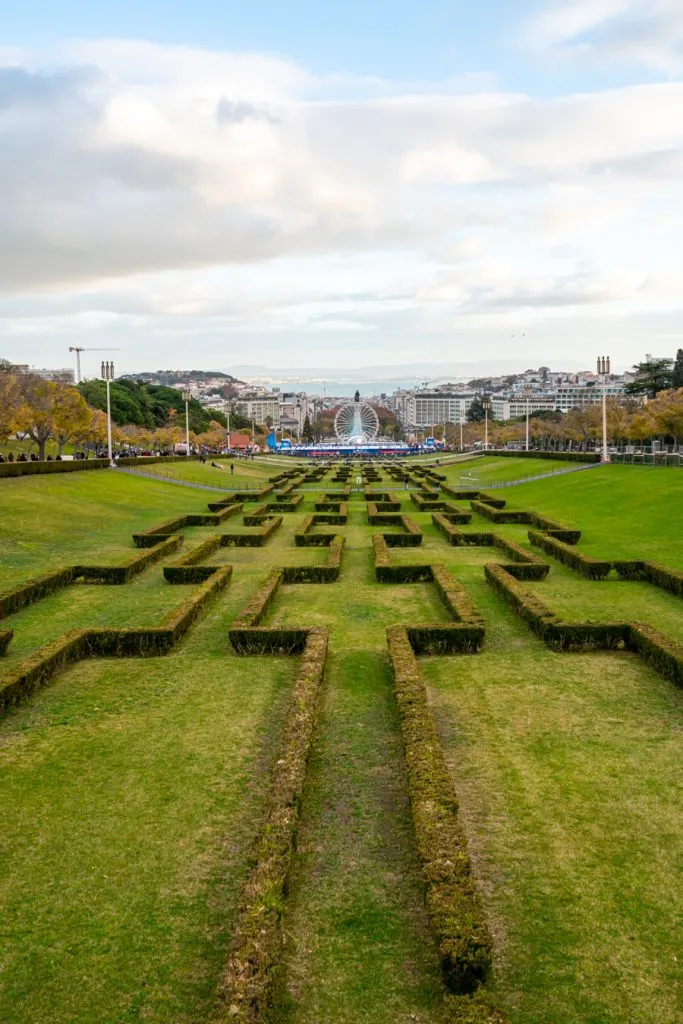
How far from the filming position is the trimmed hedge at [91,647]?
1132 centimetres

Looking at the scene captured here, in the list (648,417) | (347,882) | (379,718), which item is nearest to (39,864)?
(347,882)

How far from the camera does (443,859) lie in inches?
256

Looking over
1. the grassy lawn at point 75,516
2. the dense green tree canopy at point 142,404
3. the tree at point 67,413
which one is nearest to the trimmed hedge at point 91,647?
the grassy lawn at point 75,516

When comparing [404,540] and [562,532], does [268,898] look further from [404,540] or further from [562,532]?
[562,532]

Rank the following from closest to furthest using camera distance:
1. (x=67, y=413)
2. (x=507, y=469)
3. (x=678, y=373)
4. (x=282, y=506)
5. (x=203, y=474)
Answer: (x=282, y=506) → (x=67, y=413) → (x=203, y=474) → (x=507, y=469) → (x=678, y=373)

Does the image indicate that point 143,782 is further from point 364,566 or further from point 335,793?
point 364,566

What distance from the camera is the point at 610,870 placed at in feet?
22.7

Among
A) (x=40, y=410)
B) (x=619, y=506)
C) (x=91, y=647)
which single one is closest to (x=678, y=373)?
(x=619, y=506)

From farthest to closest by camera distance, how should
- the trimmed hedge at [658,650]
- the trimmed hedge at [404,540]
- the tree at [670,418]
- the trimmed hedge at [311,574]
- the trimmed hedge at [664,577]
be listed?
the tree at [670,418] → the trimmed hedge at [404,540] → the trimmed hedge at [311,574] → the trimmed hedge at [664,577] → the trimmed hedge at [658,650]

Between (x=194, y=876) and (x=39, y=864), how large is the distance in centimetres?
156

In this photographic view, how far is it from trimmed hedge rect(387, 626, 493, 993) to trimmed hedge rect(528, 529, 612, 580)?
11120 millimetres

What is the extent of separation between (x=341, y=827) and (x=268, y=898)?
184 centimetres

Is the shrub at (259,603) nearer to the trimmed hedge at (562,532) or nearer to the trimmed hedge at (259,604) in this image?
the trimmed hedge at (259,604)

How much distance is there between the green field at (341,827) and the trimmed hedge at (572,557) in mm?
3280
